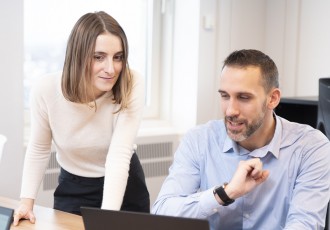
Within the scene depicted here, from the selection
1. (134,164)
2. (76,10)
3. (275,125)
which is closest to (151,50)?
(76,10)

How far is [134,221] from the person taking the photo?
3.80ft

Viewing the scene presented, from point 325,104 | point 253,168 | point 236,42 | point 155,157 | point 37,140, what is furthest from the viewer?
point 236,42

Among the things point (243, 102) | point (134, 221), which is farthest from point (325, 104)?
point (134, 221)

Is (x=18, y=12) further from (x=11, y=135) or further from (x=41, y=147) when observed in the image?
(x=41, y=147)

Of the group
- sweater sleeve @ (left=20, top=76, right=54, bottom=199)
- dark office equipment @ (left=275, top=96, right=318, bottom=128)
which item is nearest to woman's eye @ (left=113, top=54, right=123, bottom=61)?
sweater sleeve @ (left=20, top=76, right=54, bottom=199)

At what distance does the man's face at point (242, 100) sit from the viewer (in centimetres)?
160

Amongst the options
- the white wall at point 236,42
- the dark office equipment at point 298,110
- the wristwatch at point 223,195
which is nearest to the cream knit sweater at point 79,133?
the wristwatch at point 223,195

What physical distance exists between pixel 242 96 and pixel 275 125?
18 cm

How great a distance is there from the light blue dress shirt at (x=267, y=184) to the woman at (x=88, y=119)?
26 centimetres

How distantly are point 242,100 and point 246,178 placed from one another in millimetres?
232

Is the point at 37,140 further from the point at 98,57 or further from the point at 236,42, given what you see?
the point at 236,42

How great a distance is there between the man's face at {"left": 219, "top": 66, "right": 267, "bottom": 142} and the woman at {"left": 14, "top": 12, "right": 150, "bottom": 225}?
18.6 inches

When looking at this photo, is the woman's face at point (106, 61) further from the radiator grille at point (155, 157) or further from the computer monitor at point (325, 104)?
the radiator grille at point (155, 157)

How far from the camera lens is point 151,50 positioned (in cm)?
394
